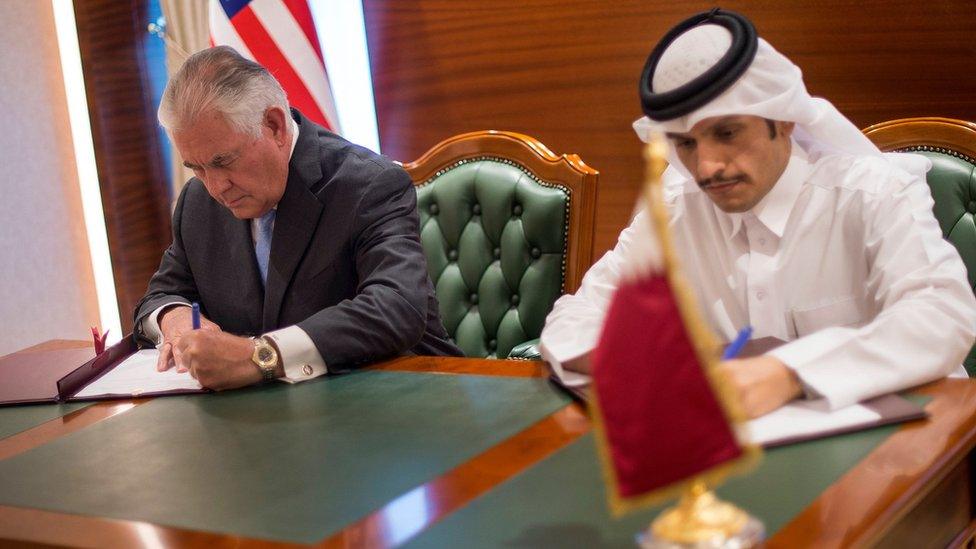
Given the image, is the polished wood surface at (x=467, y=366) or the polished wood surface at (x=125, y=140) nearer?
the polished wood surface at (x=467, y=366)

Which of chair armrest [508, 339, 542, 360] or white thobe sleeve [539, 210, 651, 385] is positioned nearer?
white thobe sleeve [539, 210, 651, 385]

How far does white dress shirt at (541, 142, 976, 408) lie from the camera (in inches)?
65.2

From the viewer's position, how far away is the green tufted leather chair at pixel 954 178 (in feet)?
7.84

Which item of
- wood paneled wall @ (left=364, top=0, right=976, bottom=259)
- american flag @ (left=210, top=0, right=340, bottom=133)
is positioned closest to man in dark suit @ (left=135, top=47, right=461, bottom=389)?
american flag @ (left=210, top=0, right=340, bottom=133)

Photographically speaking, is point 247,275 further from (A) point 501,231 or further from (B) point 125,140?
(B) point 125,140

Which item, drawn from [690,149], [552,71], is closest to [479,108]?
[552,71]

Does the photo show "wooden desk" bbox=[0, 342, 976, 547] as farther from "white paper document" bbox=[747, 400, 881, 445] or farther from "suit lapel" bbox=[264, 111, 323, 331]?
"suit lapel" bbox=[264, 111, 323, 331]

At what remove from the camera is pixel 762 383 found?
1566mm

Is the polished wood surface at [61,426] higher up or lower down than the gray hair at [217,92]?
lower down

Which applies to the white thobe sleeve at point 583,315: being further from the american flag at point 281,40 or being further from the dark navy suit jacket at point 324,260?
the american flag at point 281,40

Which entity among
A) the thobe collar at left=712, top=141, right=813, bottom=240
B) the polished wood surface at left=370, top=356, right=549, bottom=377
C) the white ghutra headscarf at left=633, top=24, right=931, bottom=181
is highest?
the white ghutra headscarf at left=633, top=24, right=931, bottom=181

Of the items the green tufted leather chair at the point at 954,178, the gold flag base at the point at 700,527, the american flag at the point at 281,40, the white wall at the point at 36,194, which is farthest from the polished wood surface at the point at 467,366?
the white wall at the point at 36,194

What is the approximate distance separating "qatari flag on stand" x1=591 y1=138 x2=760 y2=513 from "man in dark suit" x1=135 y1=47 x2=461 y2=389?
1169 millimetres

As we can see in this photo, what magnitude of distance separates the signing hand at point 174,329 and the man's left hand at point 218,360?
0.22 feet
